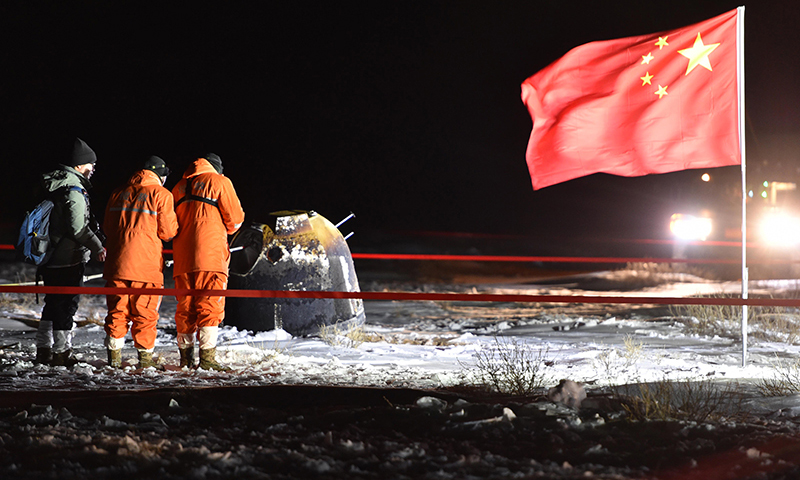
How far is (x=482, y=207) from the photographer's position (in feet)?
190

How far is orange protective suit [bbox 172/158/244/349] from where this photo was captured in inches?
237

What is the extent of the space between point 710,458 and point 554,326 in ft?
18.4

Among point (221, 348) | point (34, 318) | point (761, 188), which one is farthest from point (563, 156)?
point (761, 188)

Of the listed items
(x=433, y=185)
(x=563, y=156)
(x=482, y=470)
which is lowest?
(x=482, y=470)

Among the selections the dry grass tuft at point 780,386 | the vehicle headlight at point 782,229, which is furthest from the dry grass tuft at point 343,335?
the vehicle headlight at point 782,229

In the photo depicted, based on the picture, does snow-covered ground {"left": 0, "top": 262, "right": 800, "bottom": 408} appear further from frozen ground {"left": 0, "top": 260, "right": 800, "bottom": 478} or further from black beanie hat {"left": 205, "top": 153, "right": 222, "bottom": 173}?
black beanie hat {"left": 205, "top": 153, "right": 222, "bottom": 173}

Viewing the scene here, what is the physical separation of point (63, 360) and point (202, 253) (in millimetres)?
1355

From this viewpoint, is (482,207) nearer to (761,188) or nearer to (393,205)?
(393,205)

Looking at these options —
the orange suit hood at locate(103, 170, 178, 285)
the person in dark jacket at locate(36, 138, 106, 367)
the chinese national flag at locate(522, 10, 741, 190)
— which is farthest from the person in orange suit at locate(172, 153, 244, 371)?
the chinese national flag at locate(522, 10, 741, 190)

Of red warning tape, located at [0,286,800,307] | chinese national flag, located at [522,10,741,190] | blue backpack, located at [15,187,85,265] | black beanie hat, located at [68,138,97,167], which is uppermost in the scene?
chinese national flag, located at [522,10,741,190]

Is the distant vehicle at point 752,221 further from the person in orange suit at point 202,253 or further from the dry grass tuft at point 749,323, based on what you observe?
the person in orange suit at point 202,253

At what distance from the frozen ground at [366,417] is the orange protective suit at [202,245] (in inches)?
17.4

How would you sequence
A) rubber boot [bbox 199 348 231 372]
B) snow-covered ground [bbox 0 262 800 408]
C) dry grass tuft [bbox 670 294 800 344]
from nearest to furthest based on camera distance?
snow-covered ground [bbox 0 262 800 408] < rubber boot [bbox 199 348 231 372] < dry grass tuft [bbox 670 294 800 344]

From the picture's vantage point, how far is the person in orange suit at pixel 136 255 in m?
5.89
